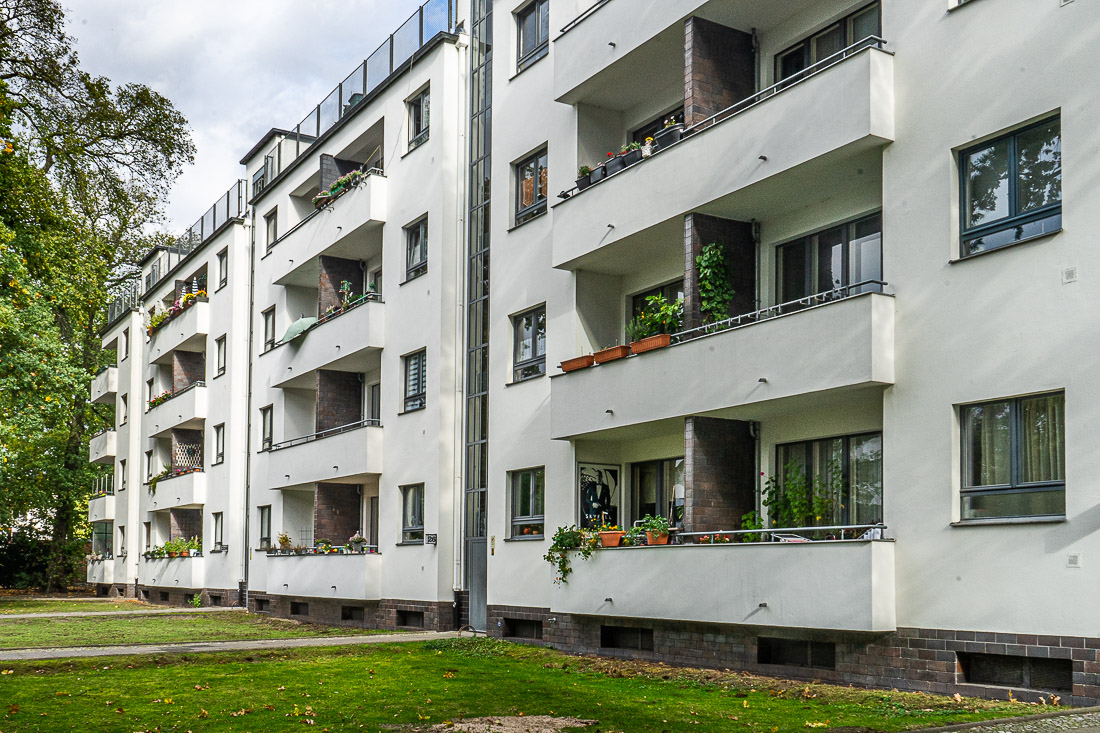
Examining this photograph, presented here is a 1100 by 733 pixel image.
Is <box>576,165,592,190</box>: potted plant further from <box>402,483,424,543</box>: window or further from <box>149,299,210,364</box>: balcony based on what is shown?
<box>149,299,210,364</box>: balcony

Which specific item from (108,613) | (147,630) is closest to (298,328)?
(147,630)

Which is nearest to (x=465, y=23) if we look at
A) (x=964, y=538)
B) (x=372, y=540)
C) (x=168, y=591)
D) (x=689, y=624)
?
(x=372, y=540)

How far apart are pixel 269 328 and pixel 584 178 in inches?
748

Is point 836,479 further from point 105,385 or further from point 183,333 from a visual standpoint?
point 105,385

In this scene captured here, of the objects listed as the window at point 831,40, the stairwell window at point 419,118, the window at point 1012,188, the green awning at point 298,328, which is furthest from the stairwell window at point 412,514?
the window at point 1012,188

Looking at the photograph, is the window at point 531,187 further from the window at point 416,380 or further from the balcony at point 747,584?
the balcony at point 747,584

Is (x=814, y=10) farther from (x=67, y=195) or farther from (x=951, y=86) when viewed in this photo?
(x=67, y=195)

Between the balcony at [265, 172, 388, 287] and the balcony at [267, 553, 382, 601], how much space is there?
858cm

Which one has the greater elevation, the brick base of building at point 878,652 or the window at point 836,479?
the window at point 836,479

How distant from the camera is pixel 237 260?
40750mm

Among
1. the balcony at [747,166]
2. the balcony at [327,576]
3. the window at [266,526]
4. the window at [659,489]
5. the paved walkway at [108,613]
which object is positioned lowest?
the paved walkway at [108,613]

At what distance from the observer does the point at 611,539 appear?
64.6 ft

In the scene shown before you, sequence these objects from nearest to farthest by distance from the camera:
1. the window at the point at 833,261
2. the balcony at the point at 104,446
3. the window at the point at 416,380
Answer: the window at the point at 833,261 → the window at the point at 416,380 → the balcony at the point at 104,446

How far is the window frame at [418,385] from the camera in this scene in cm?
2716
